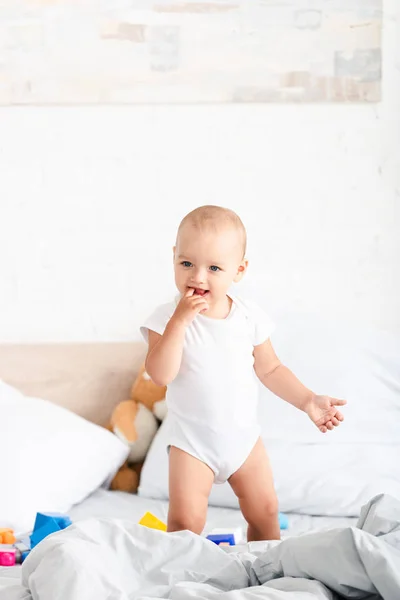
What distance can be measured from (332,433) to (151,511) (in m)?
0.48

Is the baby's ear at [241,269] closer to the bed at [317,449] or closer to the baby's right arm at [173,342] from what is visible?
the baby's right arm at [173,342]

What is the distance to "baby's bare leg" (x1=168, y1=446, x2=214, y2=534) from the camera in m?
1.63

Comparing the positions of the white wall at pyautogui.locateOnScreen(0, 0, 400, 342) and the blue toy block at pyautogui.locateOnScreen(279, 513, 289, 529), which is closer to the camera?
the blue toy block at pyautogui.locateOnScreen(279, 513, 289, 529)

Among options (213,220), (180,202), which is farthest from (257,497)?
(180,202)

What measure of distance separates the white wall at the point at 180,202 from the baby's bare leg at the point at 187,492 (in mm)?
978

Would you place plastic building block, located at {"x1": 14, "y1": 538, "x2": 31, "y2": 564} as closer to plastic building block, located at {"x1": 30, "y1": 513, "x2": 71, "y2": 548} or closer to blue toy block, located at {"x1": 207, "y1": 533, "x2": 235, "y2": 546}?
plastic building block, located at {"x1": 30, "y1": 513, "x2": 71, "y2": 548}

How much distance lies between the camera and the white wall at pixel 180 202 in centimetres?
255

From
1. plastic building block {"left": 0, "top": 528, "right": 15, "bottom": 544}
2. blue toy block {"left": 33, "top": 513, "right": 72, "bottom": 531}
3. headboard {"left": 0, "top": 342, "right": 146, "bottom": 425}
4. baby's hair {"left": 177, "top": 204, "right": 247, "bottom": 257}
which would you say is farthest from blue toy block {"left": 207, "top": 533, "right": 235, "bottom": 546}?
headboard {"left": 0, "top": 342, "right": 146, "bottom": 425}

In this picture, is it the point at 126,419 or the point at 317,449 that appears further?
the point at 126,419

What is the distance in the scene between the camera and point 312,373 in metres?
2.21

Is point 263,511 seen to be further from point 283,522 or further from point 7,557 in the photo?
point 7,557

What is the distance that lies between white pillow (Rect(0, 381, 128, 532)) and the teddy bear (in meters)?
0.05

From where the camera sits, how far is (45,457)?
2.10 meters

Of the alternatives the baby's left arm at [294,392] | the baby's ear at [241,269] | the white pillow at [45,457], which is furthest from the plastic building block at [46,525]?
the baby's ear at [241,269]
